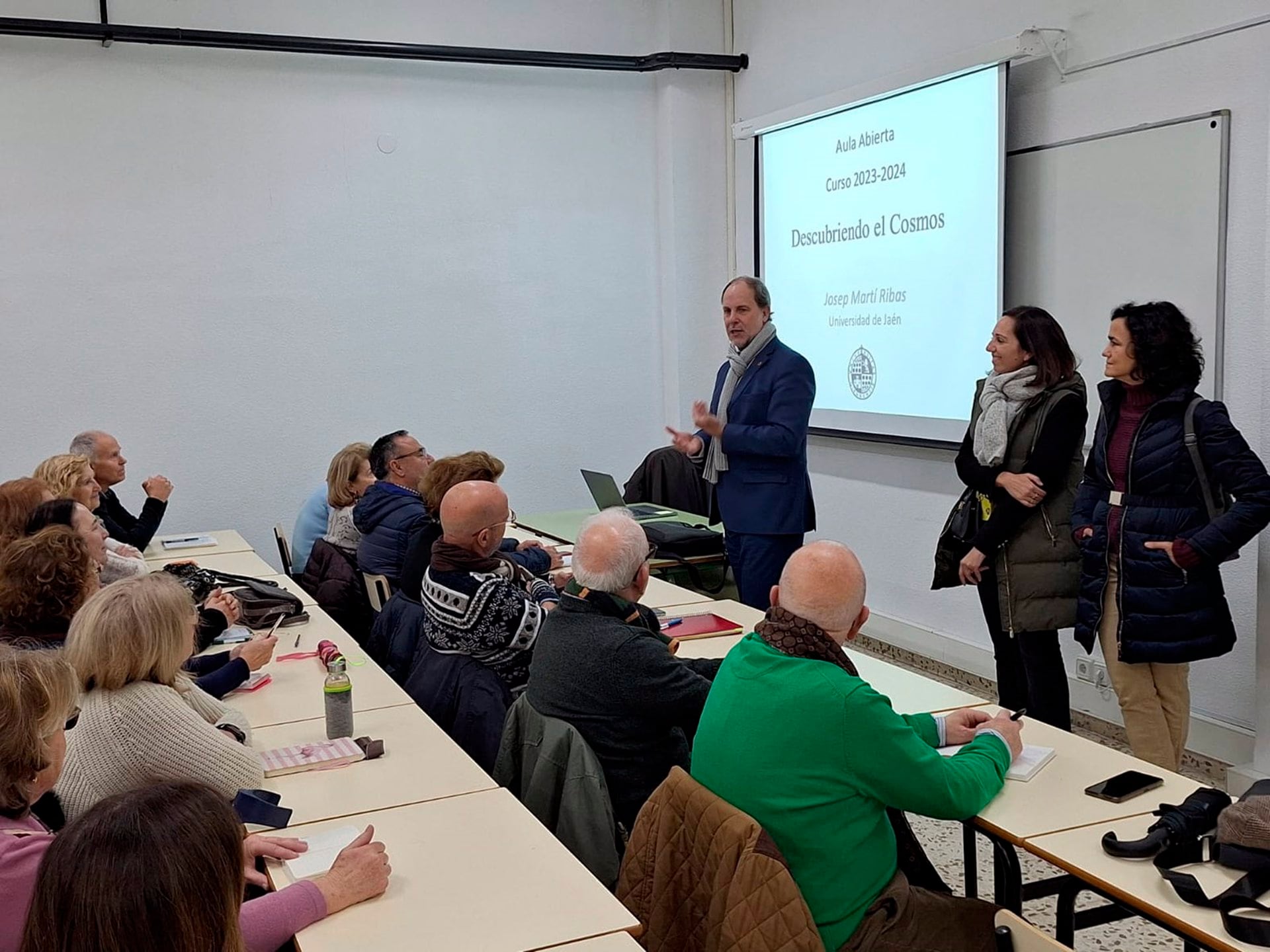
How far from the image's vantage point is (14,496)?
363 cm

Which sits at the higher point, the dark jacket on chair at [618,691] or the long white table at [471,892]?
the dark jacket on chair at [618,691]

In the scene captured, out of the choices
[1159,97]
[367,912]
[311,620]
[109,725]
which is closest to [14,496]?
[311,620]

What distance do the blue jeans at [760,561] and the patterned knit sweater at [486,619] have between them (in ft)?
5.18

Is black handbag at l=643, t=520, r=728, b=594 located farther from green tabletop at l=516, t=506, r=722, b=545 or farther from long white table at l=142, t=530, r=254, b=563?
long white table at l=142, t=530, r=254, b=563

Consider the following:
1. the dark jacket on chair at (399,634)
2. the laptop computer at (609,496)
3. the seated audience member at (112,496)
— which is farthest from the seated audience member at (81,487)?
the laptop computer at (609,496)

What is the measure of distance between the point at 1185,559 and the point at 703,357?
4148mm

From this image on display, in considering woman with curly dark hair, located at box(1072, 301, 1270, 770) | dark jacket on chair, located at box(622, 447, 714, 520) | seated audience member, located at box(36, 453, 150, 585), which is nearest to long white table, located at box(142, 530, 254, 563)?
seated audience member, located at box(36, 453, 150, 585)

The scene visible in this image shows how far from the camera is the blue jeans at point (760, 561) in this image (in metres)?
4.41

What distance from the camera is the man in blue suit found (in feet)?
14.1

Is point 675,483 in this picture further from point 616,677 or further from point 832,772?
point 832,772

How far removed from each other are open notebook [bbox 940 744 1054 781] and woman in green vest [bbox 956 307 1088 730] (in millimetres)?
1341

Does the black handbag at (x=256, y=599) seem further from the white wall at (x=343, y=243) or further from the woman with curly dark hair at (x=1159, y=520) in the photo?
the woman with curly dark hair at (x=1159, y=520)

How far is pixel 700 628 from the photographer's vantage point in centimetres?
341

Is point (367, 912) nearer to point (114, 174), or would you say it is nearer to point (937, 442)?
point (937, 442)
